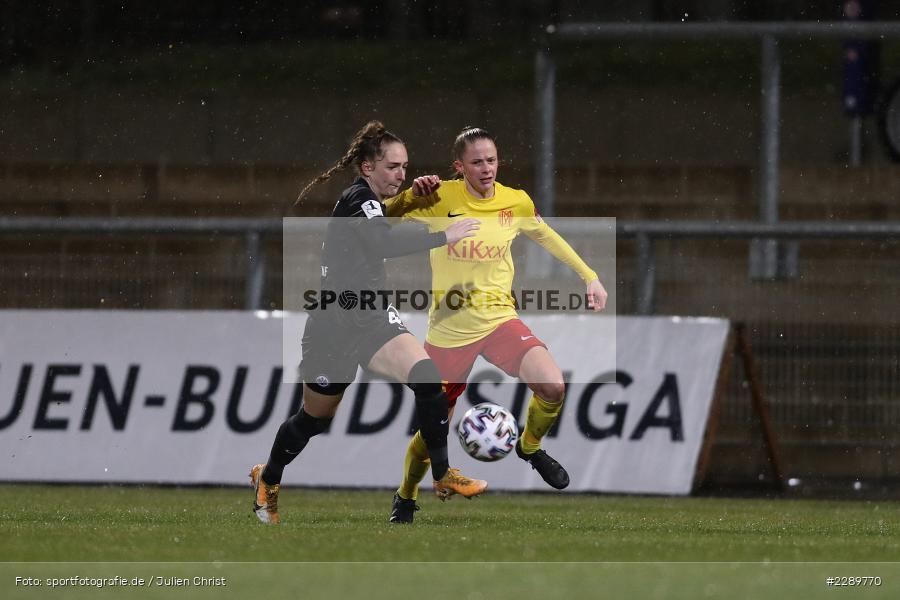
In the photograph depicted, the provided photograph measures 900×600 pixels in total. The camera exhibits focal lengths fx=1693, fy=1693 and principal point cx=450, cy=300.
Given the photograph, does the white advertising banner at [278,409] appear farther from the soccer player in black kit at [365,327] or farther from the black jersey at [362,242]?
the black jersey at [362,242]

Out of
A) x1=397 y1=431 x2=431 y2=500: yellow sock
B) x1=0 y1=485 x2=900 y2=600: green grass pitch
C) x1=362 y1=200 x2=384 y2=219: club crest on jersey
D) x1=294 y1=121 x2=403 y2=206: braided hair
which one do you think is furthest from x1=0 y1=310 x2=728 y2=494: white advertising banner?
x1=362 y1=200 x2=384 y2=219: club crest on jersey

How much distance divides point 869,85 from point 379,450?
849 centimetres

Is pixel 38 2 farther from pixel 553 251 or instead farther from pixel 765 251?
pixel 553 251

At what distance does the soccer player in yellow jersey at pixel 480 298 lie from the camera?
8.88m

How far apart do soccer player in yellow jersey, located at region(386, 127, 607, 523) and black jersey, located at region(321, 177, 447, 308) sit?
75 cm

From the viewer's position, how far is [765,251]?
41.5 ft

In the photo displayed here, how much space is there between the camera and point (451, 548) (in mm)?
7344

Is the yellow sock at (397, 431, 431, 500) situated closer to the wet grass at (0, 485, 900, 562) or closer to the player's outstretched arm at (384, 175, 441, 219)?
the wet grass at (0, 485, 900, 562)

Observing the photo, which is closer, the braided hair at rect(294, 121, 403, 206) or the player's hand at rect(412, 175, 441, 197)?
the braided hair at rect(294, 121, 403, 206)

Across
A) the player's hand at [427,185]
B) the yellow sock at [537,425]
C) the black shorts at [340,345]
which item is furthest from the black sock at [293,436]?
the player's hand at [427,185]

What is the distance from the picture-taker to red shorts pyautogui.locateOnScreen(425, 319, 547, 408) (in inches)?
353

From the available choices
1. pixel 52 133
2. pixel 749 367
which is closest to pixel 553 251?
pixel 749 367

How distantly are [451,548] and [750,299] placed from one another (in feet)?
18.2

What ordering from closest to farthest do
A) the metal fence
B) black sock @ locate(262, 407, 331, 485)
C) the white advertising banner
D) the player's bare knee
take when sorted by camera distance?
black sock @ locate(262, 407, 331, 485) < the player's bare knee < the white advertising banner < the metal fence
